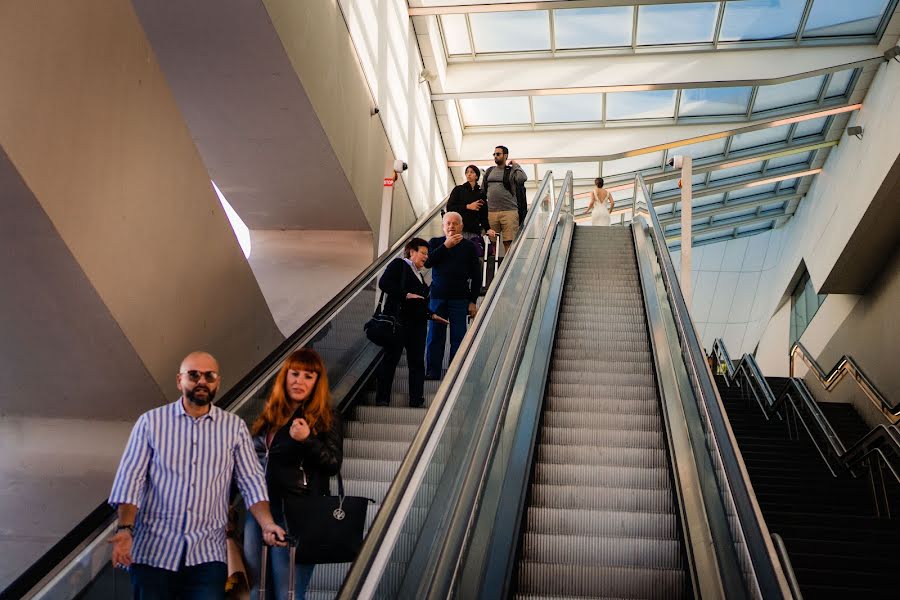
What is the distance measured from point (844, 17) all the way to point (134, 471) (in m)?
15.0

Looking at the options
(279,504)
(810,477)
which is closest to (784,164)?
(810,477)

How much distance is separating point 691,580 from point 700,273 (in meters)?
27.4

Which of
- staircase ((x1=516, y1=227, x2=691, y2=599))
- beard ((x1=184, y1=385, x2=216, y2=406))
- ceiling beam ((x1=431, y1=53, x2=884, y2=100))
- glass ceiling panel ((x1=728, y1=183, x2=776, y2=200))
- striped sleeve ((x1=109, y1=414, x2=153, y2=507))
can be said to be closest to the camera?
striped sleeve ((x1=109, y1=414, x2=153, y2=507))

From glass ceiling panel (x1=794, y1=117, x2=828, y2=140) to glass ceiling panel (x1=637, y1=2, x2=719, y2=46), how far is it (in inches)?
196

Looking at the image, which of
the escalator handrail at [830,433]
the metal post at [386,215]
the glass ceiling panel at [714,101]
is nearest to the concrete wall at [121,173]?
the metal post at [386,215]

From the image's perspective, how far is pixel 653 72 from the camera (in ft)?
51.9

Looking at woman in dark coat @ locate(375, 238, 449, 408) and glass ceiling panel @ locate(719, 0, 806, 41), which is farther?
glass ceiling panel @ locate(719, 0, 806, 41)

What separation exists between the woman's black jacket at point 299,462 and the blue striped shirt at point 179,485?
0.23 metres

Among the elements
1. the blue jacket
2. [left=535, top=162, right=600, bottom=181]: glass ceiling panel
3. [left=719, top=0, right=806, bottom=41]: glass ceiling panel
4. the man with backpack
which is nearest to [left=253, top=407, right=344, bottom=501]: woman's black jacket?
the blue jacket

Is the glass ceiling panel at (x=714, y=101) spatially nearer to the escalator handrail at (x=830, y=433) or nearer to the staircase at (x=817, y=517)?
the escalator handrail at (x=830, y=433)

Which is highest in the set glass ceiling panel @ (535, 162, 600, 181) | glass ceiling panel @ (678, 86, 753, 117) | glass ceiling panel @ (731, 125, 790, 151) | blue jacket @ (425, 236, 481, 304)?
glass ceiling panel @ (731, 125, 790, 151)

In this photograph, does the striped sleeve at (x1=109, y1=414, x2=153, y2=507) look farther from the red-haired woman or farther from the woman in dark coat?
the woman in dark coat

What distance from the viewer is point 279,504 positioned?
12.4 feet

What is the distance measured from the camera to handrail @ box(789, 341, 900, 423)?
502 inches
